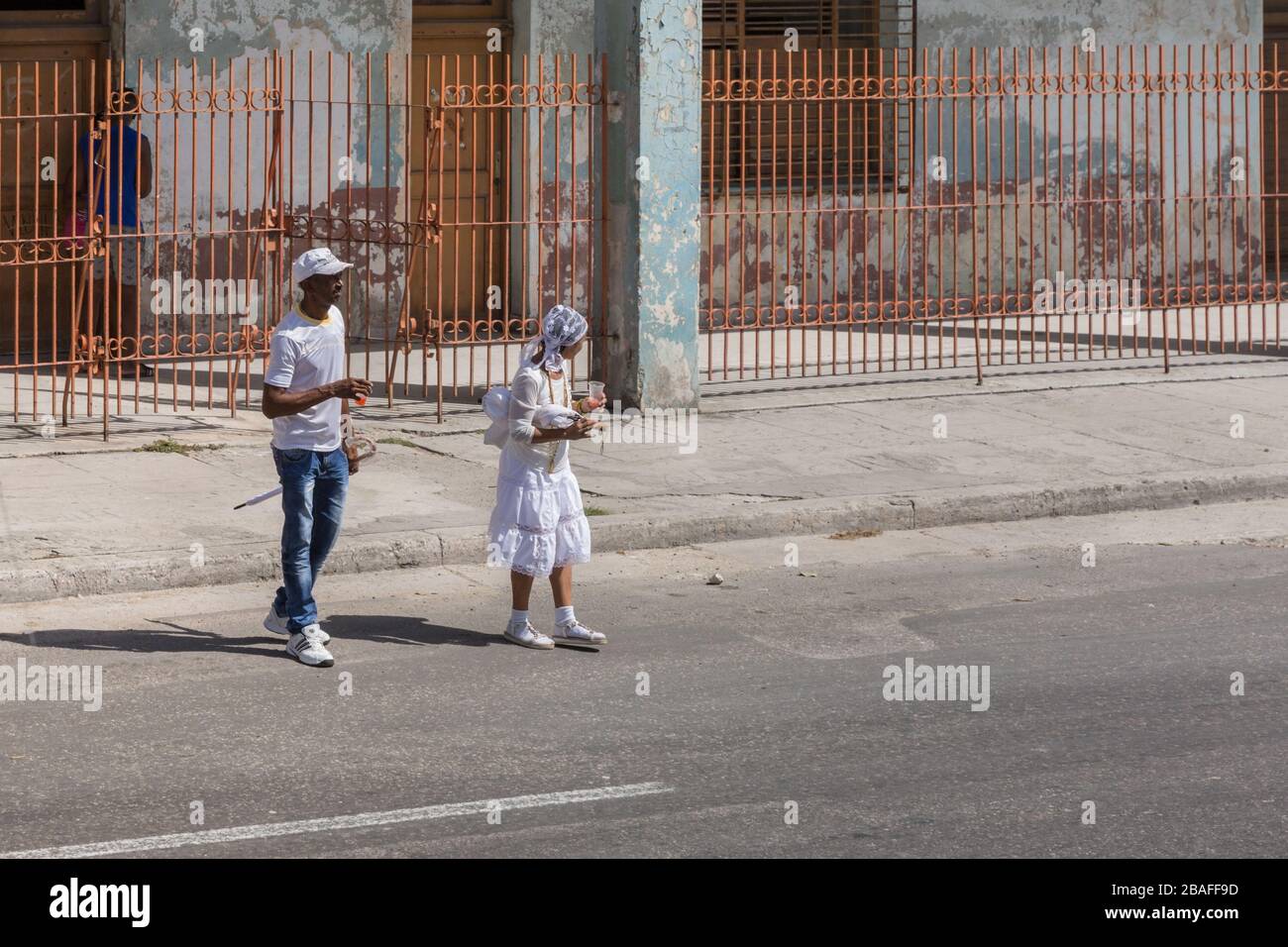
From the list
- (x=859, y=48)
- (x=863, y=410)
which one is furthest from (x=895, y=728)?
(x=859, y=48)

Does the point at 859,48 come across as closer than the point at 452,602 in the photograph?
No

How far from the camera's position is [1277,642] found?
8.52 metres

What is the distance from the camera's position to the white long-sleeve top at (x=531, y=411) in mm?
8344

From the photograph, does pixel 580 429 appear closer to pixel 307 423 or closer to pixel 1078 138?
pixel 307 423

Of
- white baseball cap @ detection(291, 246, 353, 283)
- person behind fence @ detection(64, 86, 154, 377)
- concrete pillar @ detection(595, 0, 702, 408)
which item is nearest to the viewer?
white baseball cap @ detection(291, 246, 353, 283)

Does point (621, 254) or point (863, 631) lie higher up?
point (621, 254)

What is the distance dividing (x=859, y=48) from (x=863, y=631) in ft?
37.9

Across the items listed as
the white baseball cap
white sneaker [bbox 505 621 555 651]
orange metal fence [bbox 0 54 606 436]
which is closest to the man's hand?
the white baseball cap

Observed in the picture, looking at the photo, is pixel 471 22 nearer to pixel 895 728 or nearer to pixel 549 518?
pixel 549 518

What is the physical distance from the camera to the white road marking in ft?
19.2

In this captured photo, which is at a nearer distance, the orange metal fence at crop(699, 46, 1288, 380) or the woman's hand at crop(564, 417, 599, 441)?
the woman's hand at crop(564, 417, 599, 441)

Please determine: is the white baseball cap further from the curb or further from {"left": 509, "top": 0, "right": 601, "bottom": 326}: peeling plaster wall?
{"left": 509, "top": 0, "right": 601, "bottom": 326}: peeling plaster wall

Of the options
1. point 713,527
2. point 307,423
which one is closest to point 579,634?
point 307,423

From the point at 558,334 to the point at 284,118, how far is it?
907cm
